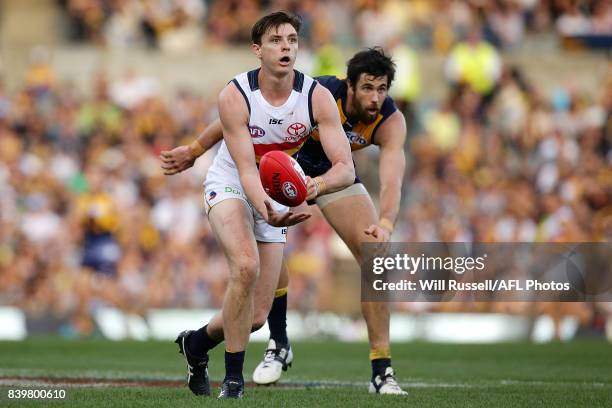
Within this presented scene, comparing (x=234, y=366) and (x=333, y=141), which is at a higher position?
(x=333, y=141)

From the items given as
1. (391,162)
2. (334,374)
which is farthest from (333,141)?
(334,374)

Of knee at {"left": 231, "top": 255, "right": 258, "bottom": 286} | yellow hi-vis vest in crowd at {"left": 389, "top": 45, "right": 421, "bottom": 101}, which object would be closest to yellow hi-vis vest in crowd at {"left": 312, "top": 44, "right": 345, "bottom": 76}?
yellow hi-vis vest in crowd at {"left": 389, "top": 45, "right": 421, "bottom": 101}

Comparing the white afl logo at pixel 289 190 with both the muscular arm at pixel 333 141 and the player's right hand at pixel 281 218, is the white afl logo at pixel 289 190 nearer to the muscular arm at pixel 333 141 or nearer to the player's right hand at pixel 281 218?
the player's right hand at pixel 281 218

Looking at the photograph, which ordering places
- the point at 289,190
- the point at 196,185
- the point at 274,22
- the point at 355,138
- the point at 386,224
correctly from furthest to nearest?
the point at 196,185 < the point at 355,138 < the point at 386,224 < the point at 274,22 < the point at 289,190

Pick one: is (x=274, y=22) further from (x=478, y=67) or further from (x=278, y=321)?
(x=478, y=67)

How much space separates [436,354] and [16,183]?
27.0 feet

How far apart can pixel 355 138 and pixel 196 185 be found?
9.96 m

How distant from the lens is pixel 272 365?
31.0 feet

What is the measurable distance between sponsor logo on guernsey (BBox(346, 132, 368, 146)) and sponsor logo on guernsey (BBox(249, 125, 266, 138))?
1.26m

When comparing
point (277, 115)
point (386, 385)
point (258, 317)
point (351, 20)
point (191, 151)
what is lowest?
point (386, 385)

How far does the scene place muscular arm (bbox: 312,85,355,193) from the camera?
7.92 metres

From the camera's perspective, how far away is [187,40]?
22.2 m

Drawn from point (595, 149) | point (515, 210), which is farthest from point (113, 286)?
point (595, 149)

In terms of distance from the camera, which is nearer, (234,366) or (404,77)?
(234,366)
